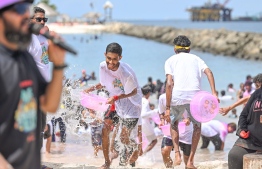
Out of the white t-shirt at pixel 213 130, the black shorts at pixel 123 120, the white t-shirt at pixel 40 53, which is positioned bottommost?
the white t-shirt at pixel 213 130

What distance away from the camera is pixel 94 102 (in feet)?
25.4

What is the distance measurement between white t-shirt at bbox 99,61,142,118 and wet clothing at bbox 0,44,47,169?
4212mm

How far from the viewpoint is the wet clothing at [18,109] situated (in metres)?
2.89

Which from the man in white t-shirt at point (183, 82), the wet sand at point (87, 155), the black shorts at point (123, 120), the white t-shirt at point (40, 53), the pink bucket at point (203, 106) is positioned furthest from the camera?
the wet sand at point (87, 155)

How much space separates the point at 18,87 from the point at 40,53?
3.11m

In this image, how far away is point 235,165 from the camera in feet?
21.3

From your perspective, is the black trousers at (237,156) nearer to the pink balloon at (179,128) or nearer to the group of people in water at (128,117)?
the group of people in water at (128,117)

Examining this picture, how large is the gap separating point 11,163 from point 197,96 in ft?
14.3

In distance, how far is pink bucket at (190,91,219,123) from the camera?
7.07 m

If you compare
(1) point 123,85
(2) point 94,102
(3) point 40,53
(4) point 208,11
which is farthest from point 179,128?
(4) point 208,11

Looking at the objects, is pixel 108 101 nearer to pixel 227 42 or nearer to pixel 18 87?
pixel 18 87

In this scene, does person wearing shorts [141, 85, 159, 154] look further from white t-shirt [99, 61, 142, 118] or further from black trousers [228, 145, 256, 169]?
black trousers [228, 145, 256, 169]

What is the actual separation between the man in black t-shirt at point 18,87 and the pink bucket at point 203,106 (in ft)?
13.6

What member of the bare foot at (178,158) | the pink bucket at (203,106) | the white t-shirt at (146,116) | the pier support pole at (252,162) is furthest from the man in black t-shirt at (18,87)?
the white t-shirt at (146,116)
